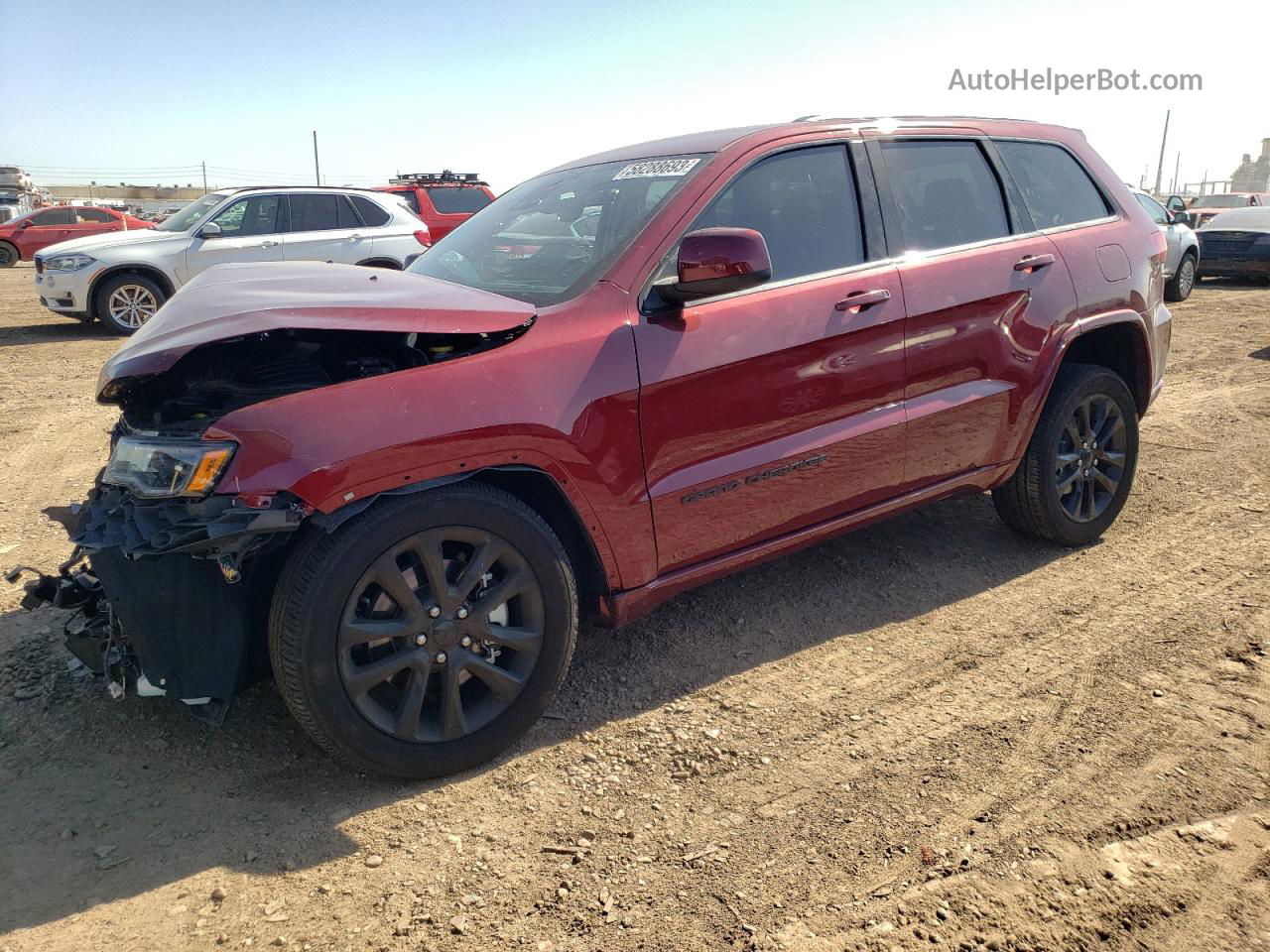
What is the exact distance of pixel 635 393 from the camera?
288 cm

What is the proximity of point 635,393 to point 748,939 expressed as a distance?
1554 millimetres

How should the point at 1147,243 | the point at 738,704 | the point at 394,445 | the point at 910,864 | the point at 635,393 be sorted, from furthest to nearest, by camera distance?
1. the point at 1147,243
2. the point at 738,704
3. the point at 635,393
4. the point at 394,445
5. the point at 910,864

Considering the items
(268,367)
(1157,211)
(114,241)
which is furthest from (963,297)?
(1157,211)

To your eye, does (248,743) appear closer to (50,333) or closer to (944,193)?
(944,193)

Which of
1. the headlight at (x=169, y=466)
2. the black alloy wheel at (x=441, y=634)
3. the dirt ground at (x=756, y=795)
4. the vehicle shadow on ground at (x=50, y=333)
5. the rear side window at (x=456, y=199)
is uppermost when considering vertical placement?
the rear side window at (x=456, y=199)

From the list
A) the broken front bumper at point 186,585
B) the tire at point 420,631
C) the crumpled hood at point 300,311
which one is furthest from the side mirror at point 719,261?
the broken front bumper at point 186,585

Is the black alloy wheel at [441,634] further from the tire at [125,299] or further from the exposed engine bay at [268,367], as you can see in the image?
the tire at [125,299]

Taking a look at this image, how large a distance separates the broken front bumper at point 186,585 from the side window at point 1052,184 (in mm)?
3439

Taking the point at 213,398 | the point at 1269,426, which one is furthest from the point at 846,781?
the point at 1269,426

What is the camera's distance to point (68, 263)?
10758 mm

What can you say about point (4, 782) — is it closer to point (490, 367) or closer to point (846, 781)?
point (490, 367)

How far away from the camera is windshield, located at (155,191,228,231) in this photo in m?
11.4

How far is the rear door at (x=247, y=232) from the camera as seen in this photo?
36.2 ft

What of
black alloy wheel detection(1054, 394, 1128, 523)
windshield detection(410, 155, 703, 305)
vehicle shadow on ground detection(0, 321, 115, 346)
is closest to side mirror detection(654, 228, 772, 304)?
windshield detection(410, 155, 703, 305)
